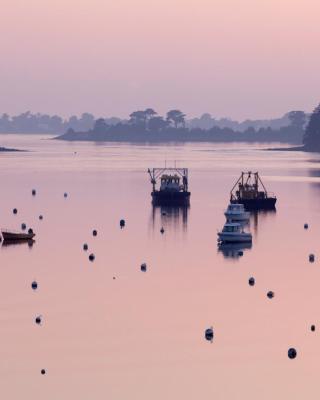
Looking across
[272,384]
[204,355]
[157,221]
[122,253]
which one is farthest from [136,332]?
[157,221]

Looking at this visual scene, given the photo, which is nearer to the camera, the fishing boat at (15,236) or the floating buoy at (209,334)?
the floating buoy at (209,334)

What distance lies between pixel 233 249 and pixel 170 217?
2861 centimetres

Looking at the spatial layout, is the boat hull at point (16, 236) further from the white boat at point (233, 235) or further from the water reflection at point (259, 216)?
the water reflection at point (259, 216)

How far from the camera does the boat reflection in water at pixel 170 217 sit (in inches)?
4680

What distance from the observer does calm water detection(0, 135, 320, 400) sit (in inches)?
2223

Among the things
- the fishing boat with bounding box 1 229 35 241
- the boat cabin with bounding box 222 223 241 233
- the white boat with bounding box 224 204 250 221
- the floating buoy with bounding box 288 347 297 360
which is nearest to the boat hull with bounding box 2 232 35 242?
the fishing boat with bounding box 1 229 35 241

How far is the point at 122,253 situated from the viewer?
318ft

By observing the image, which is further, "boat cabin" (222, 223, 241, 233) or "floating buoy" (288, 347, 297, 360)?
"boat cabin" (222, 223, 241, 233)

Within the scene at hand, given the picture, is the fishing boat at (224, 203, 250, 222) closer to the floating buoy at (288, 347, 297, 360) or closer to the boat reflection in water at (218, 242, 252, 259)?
the boat reflection in water at (218, 242, 252, 259)

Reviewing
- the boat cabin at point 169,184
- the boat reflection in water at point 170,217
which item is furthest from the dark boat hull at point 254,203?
the boat cabin at point 169,184

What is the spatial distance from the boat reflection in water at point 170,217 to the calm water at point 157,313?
49 centimetres

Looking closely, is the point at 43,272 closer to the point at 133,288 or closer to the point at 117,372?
Result: the point at 133,288

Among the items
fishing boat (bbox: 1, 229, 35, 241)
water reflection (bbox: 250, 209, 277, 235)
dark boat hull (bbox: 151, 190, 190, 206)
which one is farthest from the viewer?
dark boat hull (bbox: 151, 190, 190, 206)

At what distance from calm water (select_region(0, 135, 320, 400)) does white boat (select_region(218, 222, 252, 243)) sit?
52.7 inches
